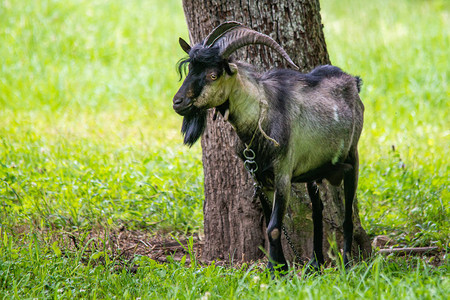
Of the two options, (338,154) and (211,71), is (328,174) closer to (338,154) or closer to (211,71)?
(338,154)

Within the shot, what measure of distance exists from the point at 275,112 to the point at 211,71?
617 millimetres

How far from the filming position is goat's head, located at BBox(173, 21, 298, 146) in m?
3.92

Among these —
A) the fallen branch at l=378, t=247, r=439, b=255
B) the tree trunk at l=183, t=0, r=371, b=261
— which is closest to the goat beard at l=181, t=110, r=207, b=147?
the tree trunk at l=183, t=0, r=371, b=261

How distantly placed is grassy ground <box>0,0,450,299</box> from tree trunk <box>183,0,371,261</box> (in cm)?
56

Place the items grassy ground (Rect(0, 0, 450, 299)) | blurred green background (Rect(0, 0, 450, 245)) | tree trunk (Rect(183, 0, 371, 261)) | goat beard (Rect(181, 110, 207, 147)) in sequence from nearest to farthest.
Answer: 1. goat beard (Rect(181, 110, 207, 147))
2. grassy ground (Rect(0, 0, 450, 299))
3. tree trunk (Rect(183, 0, 371, 261))
4. blurred green background (Rect(0, 0, 450, 245))

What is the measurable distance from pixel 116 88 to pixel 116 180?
14.9 ft

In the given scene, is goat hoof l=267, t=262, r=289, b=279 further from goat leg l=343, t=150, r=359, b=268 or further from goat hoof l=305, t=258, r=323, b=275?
goat leg l=343, t=150, r=359, b=268

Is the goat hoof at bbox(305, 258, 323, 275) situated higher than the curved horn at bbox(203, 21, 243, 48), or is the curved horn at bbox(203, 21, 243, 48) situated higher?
the curved horn at bbox(203, 21, 243, 48)

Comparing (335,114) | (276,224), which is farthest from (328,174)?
(276,224)

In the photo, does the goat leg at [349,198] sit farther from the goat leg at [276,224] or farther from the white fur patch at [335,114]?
the goat leg at [276,224]

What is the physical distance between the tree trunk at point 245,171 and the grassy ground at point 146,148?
565 millimetres

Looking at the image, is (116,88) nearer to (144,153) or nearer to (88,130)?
(88,130)

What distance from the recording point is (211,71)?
396 cm

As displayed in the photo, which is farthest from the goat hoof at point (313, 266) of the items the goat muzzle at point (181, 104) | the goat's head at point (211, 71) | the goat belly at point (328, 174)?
the goat muzzle at point (181, 104)
